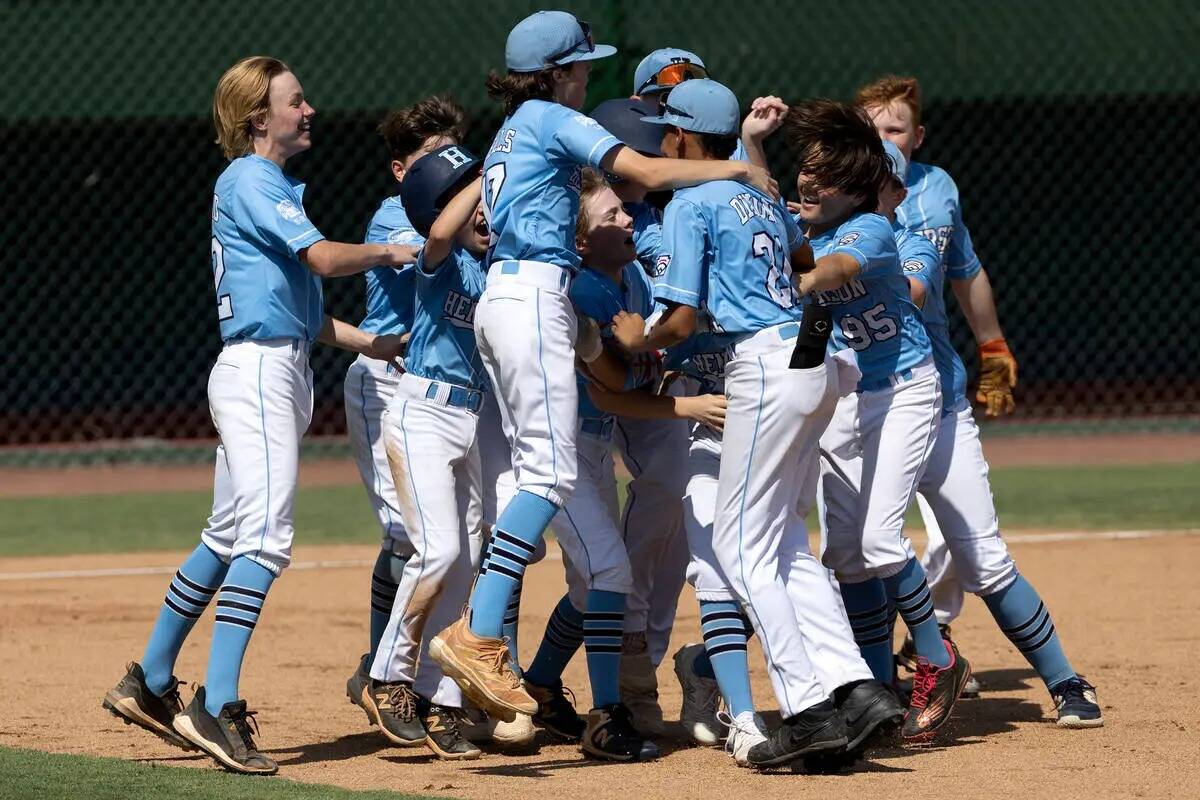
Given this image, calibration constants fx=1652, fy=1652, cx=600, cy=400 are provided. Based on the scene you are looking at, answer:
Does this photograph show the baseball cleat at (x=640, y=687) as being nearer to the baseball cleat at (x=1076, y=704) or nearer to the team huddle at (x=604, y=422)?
the team huddle at (x=604, y=422)

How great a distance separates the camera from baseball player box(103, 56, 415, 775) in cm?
401

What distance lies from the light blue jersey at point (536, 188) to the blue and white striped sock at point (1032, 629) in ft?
5.06

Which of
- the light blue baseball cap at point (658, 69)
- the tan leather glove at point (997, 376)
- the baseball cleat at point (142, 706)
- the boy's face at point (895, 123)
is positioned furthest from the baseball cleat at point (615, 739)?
the boy's face at point (895, 123)

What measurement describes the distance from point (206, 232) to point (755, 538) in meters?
9.14

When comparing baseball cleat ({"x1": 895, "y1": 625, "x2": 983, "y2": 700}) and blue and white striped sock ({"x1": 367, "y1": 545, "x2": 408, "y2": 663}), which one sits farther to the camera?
baseball cleat ({"x1": 895, "y1": 625, "x2": 983, "y2": 700})

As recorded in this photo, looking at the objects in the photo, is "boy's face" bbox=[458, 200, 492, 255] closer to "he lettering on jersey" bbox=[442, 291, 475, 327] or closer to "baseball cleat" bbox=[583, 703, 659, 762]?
"he lettering on jersey" bbox=[442, 291, 475, 327]

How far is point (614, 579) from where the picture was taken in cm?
422

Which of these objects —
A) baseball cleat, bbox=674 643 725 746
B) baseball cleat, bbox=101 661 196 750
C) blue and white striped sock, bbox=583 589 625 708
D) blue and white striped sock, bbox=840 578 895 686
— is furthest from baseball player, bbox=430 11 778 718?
blue and white striped sock, bbox=840 578 895 686

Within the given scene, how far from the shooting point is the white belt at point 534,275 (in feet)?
13.1

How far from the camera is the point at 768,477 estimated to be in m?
3.91

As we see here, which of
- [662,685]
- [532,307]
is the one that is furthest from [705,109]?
[662,685]

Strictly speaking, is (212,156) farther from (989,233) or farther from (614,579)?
(614,579)

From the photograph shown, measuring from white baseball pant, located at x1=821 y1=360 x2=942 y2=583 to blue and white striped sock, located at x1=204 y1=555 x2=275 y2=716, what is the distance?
1.51 meters

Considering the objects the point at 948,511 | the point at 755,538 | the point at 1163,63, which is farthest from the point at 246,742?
the point at 1163,63
